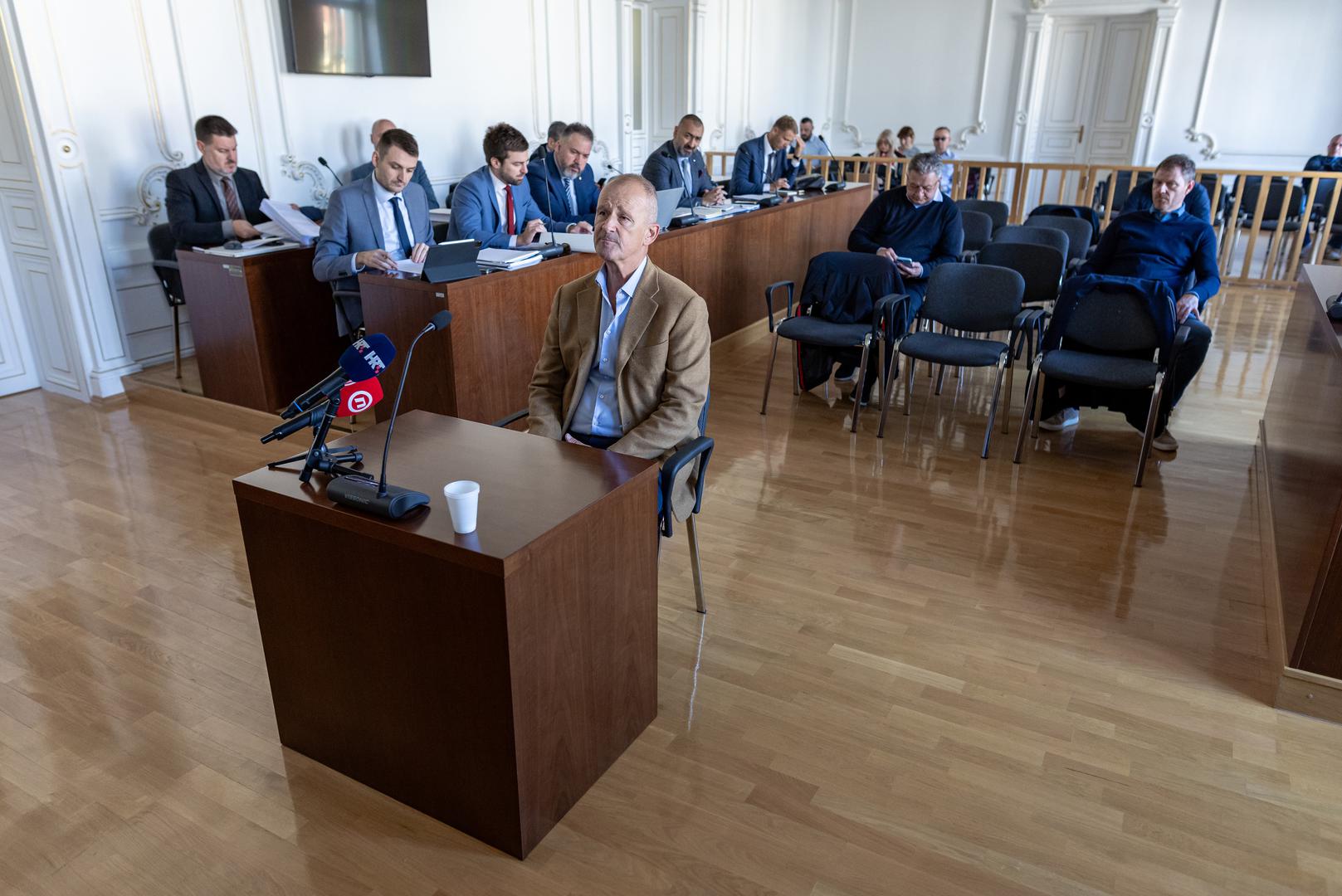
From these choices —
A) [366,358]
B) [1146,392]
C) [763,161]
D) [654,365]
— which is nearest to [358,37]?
[763,161]

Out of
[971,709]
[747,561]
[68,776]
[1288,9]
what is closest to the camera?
[68,776]

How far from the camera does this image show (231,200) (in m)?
4.75

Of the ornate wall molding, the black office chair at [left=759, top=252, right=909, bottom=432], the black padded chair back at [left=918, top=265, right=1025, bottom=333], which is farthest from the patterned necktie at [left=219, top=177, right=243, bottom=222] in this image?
the ornate wall molding

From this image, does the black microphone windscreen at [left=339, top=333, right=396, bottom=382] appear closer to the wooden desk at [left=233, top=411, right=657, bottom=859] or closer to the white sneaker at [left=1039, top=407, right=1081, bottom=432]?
the wooden desk at [left=233, top=411, right=657, bottom=859]

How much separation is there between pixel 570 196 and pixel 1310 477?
394 centimetres

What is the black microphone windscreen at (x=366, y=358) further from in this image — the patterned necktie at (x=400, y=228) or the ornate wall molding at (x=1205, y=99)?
the ornate wall molding at (x=1205, y=99)

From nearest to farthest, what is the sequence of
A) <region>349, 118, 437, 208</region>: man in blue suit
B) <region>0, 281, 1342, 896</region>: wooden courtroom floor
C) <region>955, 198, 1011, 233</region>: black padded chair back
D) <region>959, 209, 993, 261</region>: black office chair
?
1. <region>0, 281, 1342, 896</region>: wooden courtroom floor
2. <region>349, 118, 437, 208</region>: man in blue suit
3. <region>959, 209, 993, 261</region>: black office chair
4. <region>955, 198, 1011, 233</region>: black padded chair back

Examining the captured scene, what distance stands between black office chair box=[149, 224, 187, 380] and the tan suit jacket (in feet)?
9.90

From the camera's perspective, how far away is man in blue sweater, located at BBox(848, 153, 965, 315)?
16.2ft

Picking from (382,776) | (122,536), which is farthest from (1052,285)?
(122,536)

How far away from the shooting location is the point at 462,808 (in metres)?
1.99

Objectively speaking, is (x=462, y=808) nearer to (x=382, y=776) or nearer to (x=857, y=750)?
(x=382, y=776)

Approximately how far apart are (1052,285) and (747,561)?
2.85 m

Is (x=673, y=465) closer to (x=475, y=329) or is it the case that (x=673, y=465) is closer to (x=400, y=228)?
(x=475, y=329)
